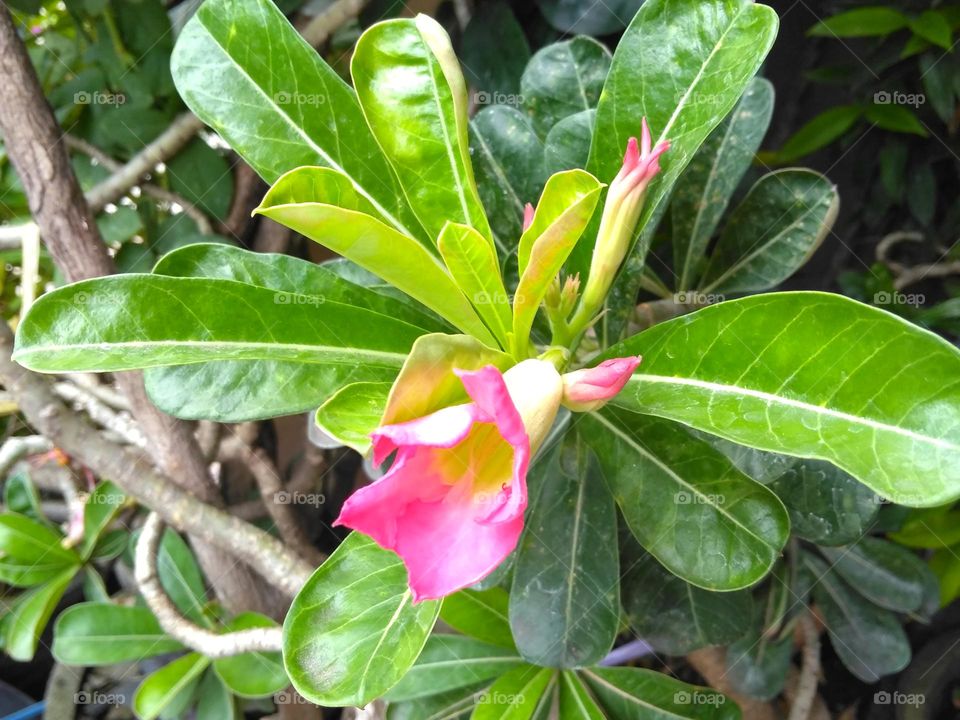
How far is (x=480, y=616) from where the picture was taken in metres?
0.87

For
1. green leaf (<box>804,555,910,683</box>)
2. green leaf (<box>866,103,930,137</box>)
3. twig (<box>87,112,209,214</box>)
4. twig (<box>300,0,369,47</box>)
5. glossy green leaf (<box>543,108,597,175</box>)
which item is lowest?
green leaf (<box>804,555,910,683</box>)

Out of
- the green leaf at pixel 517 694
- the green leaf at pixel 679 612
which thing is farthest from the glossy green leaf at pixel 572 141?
the green leaf at pixel 517 694

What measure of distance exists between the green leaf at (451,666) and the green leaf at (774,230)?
0.53 m

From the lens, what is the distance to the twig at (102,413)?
1057mm

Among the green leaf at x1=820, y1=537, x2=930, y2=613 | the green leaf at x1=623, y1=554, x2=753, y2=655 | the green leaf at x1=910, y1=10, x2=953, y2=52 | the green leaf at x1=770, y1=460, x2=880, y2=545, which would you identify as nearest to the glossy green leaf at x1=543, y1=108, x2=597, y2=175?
the green leaf at x1=770, y1=460, x2=880, y2=545

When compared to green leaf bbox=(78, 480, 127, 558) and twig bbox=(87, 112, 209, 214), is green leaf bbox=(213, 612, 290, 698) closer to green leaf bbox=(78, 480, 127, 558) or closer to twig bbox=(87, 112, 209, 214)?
green leaf bbox=(78, 480, 127, 558)

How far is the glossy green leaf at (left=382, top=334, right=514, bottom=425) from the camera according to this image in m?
0.38

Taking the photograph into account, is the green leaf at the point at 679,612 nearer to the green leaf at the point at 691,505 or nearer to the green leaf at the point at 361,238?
the green leaf at the point at 691,505

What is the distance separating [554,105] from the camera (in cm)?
79

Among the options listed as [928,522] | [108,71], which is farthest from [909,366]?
[108,71]

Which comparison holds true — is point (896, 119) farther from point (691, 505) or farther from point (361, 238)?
point (361, 238)

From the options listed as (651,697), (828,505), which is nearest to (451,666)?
(651,697)

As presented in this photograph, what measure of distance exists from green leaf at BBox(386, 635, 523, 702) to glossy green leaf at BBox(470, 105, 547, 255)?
514 mm

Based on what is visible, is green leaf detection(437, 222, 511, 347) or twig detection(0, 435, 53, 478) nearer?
green leaf detection(437, 222, 511, 347)
